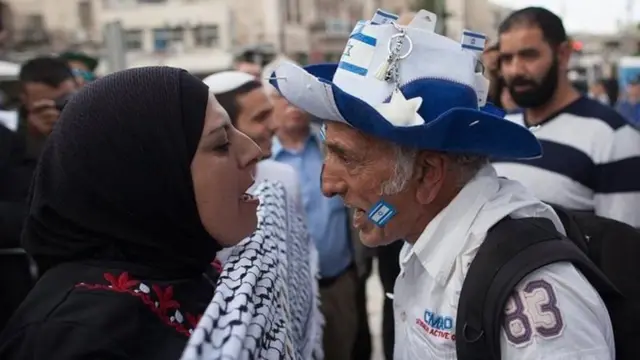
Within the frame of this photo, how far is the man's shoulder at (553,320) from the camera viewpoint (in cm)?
123

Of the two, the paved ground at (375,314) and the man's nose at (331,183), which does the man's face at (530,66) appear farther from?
the paved ground at (375,314)

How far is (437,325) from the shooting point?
57.0 inches

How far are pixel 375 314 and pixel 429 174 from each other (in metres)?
3.88

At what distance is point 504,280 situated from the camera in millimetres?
1264

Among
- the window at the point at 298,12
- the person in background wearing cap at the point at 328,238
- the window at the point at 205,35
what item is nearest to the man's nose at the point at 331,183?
the person in background wearing cap at the point at 328,238

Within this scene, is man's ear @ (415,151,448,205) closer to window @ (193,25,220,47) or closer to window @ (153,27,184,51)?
window @ (193,25,220,47)

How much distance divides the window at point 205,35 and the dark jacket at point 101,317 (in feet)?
107

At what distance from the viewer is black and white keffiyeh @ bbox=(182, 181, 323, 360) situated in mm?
1152

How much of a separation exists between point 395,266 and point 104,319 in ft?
6.23

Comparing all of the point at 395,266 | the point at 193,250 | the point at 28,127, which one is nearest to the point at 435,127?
the point at 193,250

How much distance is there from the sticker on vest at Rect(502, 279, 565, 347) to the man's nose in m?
0.51

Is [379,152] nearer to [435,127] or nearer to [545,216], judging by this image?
[435,127]

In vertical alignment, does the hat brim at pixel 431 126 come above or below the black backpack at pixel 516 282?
above

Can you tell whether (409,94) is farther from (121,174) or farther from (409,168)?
(121,174)
